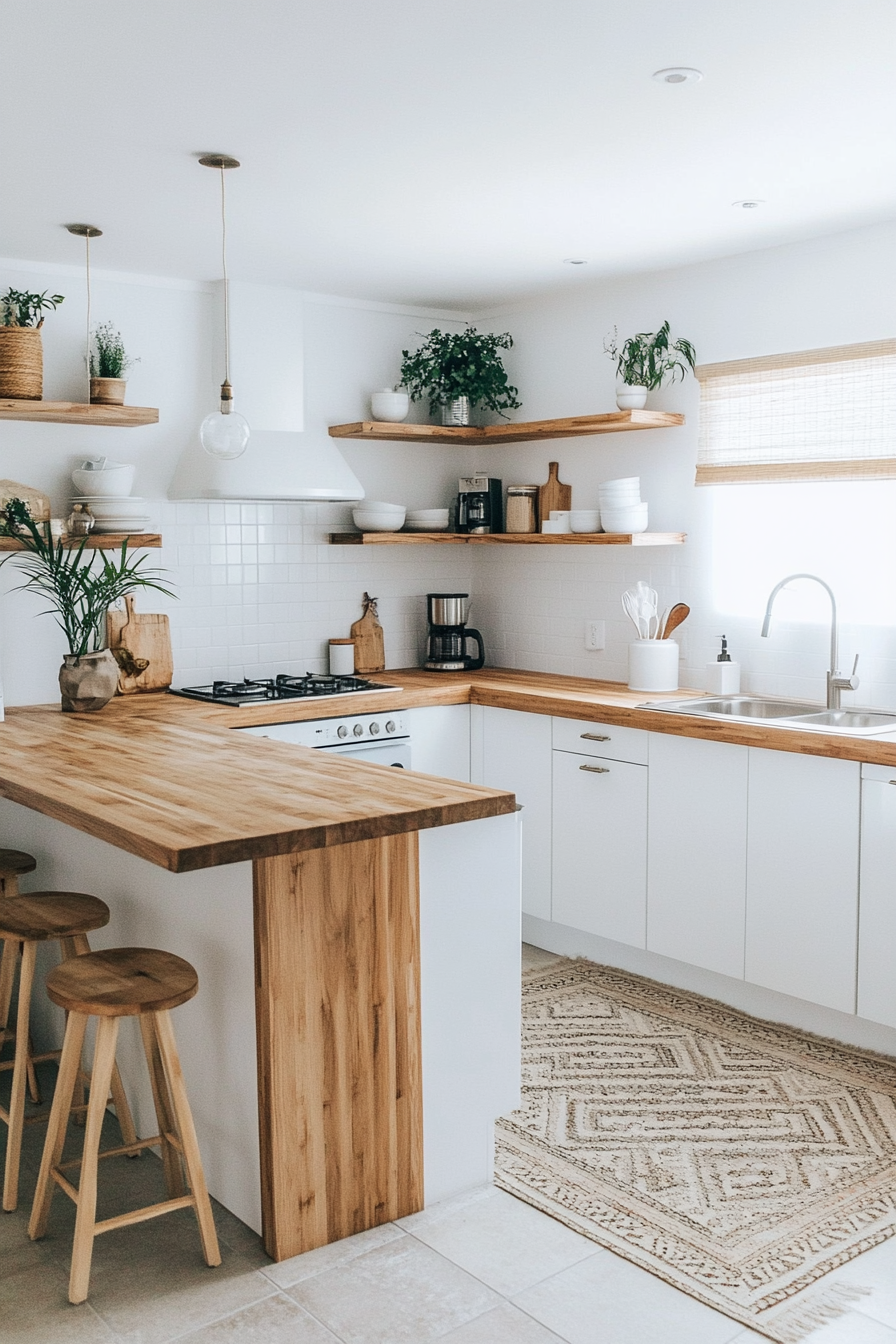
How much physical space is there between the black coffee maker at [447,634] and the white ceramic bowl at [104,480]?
1.52 meters

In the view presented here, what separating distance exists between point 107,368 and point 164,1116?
2847 millimetres

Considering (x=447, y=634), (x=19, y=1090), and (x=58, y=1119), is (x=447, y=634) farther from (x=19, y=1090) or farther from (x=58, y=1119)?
(x=58, y=1119)

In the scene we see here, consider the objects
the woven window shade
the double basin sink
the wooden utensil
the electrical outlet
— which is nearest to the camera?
the double basin sink

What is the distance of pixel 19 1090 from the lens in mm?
2844

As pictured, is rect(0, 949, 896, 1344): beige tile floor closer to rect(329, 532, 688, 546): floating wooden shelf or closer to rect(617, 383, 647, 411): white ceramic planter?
rect(329, 532, 688, 546): floating wooden shelf

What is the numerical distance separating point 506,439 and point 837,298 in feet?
5.38

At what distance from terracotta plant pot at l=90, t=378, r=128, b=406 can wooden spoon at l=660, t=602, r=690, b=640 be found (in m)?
2.25

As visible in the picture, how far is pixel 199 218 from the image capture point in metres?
3.88

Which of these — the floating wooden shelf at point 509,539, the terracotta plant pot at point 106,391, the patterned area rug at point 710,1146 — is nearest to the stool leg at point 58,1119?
the patterned area rug at point 710,1146

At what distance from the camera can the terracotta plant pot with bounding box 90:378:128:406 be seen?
4453mm

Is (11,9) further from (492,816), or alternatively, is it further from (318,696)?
(318,696)

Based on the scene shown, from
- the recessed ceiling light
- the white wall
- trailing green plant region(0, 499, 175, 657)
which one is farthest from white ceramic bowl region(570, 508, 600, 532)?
the recessed ceiling light

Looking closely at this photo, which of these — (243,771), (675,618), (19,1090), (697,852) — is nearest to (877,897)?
(697,852)

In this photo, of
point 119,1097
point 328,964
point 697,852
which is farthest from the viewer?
point 697,852
